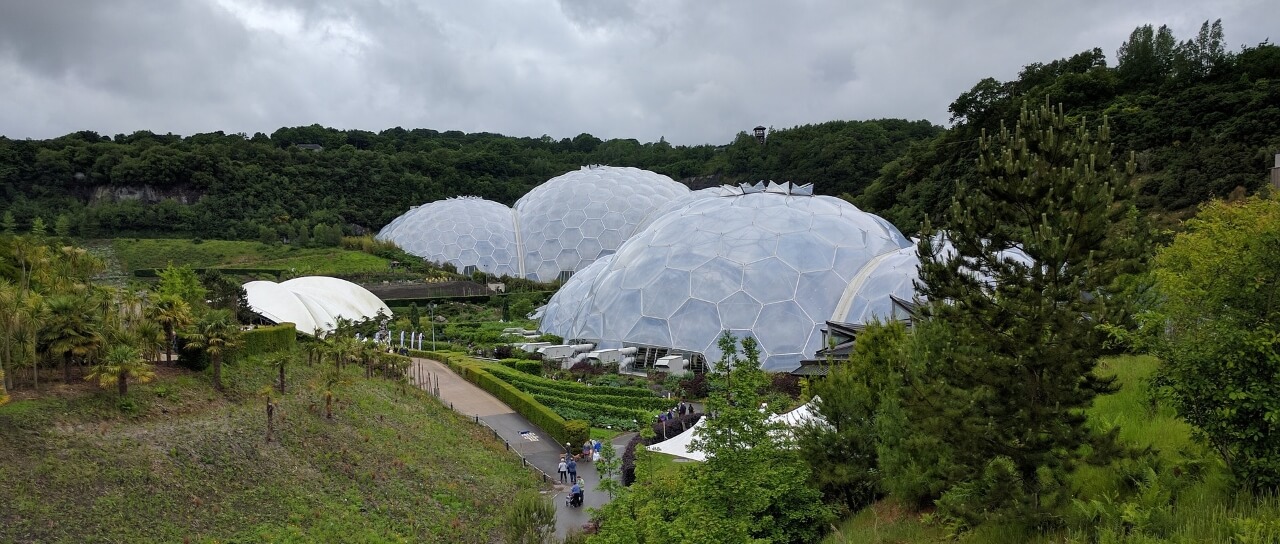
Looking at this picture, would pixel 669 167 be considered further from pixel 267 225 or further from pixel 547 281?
pixel 267 225

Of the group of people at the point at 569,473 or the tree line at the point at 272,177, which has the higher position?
the tree line at the point at 272,177

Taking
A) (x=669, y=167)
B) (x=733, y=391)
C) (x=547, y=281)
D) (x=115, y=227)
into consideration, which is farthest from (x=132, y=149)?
(x=733, y=391)

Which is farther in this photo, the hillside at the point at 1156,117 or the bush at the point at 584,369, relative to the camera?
the hillside at the point at 1156,117

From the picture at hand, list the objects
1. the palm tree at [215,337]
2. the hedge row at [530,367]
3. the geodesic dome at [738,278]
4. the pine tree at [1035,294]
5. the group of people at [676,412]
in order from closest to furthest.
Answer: the pine tree at [1035,294]
the palm tree at [215,337]
the group of people at [676,412]
the geodesic dome at [738,278]
the hedge row at [530,367]

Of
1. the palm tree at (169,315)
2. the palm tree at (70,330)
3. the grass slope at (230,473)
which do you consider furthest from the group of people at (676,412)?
the palm tree at (70,330)

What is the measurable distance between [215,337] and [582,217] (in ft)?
139

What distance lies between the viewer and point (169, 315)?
53.6 ft

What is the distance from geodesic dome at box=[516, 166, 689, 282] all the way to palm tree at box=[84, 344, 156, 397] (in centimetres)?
4202

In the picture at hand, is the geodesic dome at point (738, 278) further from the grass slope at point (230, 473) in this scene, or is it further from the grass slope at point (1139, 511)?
the grass slope at point (1139, 511)

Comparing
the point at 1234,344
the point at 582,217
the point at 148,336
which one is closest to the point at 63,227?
the point at 582,217

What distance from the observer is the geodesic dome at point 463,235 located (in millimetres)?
57406

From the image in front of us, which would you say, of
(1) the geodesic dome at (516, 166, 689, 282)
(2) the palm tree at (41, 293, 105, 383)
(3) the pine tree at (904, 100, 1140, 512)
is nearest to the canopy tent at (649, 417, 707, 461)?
(3) the pine tree at (904, 100, 1140, 512)

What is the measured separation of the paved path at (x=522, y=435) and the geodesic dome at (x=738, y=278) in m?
6.17

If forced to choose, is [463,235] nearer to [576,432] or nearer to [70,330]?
[576,432]
